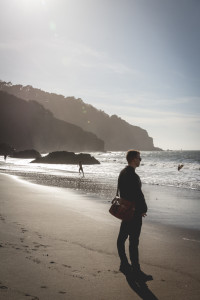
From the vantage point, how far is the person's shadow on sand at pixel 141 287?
432 cm

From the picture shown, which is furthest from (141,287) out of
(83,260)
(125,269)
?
(83,260)

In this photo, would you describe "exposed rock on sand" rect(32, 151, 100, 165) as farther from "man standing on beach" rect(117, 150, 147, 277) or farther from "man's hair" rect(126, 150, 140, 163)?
"man standing on beach" rect(117, 150, 147, 277)

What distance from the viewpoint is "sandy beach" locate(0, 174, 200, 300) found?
429 cm

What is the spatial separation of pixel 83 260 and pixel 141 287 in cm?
126

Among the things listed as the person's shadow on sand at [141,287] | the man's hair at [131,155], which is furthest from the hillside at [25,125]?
the person's shadow on sand at [141,287]

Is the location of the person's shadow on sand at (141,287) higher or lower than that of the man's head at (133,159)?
lower

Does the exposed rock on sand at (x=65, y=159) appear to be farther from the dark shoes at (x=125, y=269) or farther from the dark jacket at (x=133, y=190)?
the dark jacket at (x=133, y=190)

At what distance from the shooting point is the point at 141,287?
15.1 ft

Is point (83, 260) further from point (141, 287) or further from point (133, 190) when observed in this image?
point (133, 190)

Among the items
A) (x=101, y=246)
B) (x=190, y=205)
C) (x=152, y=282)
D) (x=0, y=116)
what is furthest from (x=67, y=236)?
(x=0, y=116)

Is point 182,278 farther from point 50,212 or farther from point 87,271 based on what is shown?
point 50,212

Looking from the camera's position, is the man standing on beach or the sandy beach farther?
the man standing on beach

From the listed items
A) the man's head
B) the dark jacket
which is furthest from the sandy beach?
the man's head

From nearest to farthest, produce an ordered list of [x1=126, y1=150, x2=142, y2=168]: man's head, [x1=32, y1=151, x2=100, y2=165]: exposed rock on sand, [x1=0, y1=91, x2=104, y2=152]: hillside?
[x1=126, y1=150, x2=142, y2=168]: man's head < [x1=32, y1=151, x2=100, y2=165]: exposed rock on sand < [x1=0, y1=91, x2=104, y2=152]: hillside
